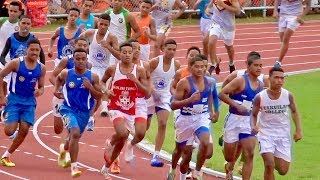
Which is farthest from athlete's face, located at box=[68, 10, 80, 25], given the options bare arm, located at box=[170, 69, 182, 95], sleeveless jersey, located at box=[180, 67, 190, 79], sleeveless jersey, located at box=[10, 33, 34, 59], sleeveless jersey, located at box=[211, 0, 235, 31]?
sleeveless jersey, located at box=[211, 0, 235, 31]

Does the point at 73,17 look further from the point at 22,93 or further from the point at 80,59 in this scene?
the point at 80,59

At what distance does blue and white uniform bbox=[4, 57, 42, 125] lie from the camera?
15289 millimetres

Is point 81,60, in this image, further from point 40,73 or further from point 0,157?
point 0,157

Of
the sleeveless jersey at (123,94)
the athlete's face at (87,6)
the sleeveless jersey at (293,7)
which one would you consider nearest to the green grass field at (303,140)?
the sleeveless jersey at (293,7)

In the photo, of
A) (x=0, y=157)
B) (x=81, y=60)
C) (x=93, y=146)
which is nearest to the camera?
(x=81, y=60)

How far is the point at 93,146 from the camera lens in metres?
17.2

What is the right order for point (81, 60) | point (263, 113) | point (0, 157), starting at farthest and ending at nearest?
point (0, 157) → point (81, 60) → point (263, 113)

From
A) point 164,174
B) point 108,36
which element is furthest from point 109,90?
point 108,36

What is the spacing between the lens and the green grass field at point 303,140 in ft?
50.7

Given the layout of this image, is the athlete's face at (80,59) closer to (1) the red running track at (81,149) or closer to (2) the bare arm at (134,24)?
(1) the red running track at (81,149)

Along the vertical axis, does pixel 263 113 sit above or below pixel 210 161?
above

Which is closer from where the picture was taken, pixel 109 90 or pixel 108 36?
pixel 109 90

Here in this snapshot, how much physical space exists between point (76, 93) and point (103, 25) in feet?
9.77

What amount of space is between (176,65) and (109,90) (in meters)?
1.66
